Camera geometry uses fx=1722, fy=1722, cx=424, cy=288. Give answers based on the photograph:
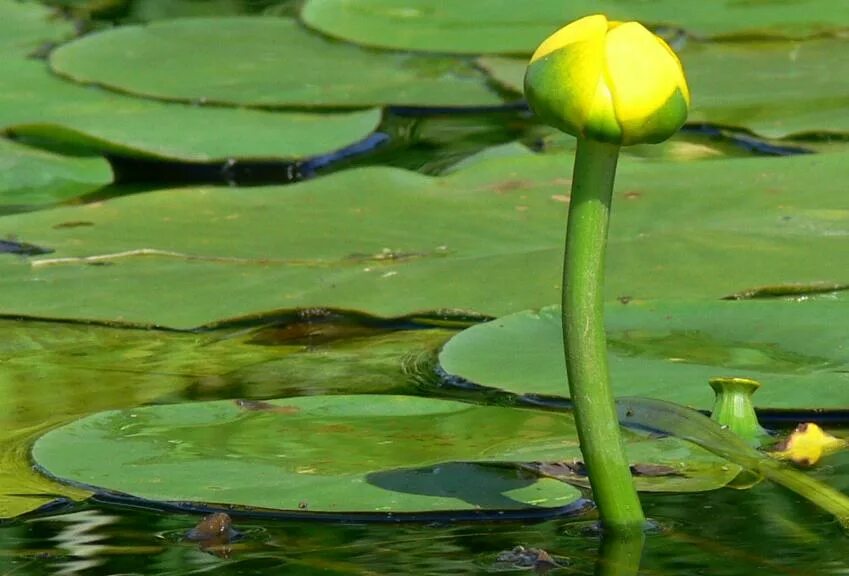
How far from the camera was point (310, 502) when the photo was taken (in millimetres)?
1233

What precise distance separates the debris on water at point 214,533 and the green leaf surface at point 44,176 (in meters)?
1.43

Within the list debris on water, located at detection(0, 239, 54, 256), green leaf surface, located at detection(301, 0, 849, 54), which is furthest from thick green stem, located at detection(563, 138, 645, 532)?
green leaf surface, located at detection(301, 0, 849, 54)

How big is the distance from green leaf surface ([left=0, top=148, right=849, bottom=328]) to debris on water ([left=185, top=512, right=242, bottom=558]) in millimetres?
643

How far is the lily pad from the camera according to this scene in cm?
125

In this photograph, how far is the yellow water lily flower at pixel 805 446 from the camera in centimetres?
135

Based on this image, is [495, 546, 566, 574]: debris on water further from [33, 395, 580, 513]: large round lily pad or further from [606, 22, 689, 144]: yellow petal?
[606, 22, 689, 144]: yellow petal

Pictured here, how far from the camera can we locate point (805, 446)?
136 centimetres

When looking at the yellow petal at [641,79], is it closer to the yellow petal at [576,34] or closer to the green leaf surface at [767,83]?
the yellow petal at [576,34]

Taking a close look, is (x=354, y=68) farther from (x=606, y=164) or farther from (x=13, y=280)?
→ (x=606, y=164)

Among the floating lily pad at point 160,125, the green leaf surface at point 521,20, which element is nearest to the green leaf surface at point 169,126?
the floating lily pad at point 160,125

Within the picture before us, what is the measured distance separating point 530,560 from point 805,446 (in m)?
0.33

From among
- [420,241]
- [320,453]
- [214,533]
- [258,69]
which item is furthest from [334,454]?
[258,69]

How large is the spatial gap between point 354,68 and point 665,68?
245 cm

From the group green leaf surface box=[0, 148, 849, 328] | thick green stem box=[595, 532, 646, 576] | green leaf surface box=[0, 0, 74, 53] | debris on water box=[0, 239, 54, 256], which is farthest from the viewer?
green leaf surface box=[0, 0, 74, 53]
